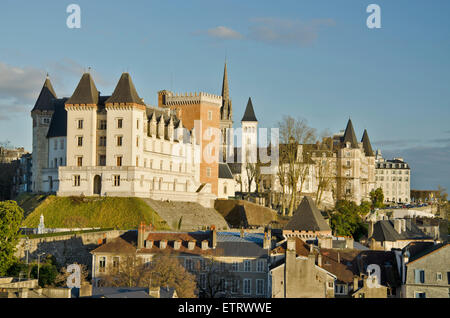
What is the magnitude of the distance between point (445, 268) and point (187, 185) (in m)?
48.2

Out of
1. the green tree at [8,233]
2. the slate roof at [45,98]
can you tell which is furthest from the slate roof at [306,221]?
the slate roof at [45,98]

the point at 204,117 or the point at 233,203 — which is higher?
the point at 204,117

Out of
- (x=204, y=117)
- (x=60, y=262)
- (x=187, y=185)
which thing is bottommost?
(x=60, y=262)

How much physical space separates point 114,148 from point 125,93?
6040mm

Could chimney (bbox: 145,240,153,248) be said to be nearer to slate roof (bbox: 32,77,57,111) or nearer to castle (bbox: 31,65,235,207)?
castle (bbox: 31,65,235,207)

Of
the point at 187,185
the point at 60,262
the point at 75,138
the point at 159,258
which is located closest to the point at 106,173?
the point at 75,138

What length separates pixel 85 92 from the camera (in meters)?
79.8

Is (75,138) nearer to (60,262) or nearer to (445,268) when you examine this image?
(60,262)

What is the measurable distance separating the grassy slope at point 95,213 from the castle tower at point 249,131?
47692 millimetres

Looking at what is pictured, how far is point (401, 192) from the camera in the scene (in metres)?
171

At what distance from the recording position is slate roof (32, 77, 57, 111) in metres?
86.2

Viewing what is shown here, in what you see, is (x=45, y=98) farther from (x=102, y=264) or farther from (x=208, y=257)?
(x=208, y=257)

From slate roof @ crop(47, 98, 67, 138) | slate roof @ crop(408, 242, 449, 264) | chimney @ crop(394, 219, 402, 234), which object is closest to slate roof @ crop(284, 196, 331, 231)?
chimney @ crop(394, 219, 402, 234)
